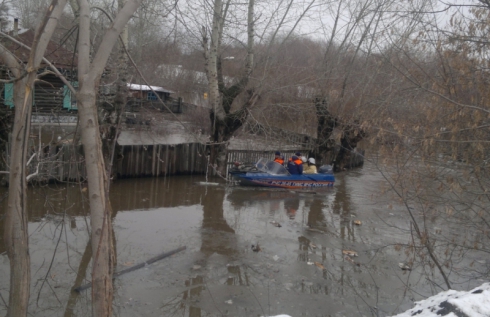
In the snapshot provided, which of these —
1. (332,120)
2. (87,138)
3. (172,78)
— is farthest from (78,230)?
(172,78)

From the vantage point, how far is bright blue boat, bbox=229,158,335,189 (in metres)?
17.7

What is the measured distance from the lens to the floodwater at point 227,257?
7840mm

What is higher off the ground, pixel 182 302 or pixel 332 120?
pixel 332 120

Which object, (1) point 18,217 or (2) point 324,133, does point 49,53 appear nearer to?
(1) point 18,217

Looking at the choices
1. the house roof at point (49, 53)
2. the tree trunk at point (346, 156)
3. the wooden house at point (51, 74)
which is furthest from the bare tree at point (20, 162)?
the tree trunk at point (346, 156)

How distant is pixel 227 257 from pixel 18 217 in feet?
Answer: 21.2

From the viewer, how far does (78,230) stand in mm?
11352

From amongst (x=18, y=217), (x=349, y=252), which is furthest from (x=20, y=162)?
(x=349, y=252)

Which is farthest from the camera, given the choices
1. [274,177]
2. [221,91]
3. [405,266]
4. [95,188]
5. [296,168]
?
[221,91]

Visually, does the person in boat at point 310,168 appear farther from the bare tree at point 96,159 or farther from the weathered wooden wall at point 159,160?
the bare tree at point 96,159

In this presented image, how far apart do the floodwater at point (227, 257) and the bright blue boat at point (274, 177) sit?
116 centimetres

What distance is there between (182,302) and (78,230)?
15.3ft

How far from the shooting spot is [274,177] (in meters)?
17.7

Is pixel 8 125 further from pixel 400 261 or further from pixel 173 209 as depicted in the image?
pixel 400 261
